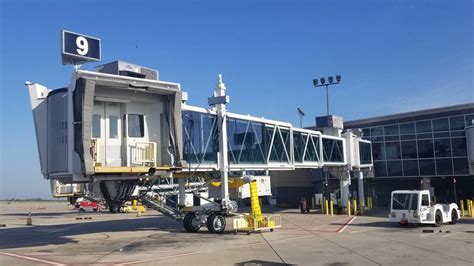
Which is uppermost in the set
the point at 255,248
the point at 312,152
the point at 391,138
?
the point at 391,138

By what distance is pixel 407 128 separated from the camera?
54.2 meters

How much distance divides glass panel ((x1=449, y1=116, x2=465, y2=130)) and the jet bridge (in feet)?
102

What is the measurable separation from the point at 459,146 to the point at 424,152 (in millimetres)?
3679

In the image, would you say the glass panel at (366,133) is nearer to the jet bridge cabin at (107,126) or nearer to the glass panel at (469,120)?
the glass panel at (469,120)

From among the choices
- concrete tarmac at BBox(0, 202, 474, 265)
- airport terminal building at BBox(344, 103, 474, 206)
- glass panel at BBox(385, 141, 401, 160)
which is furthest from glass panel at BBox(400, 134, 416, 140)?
concrete tarmac at BBox(0, 202, 474, 265)

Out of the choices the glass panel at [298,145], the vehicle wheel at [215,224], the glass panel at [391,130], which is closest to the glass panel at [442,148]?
the glass panel at [391,130]

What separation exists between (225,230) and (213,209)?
178 cm

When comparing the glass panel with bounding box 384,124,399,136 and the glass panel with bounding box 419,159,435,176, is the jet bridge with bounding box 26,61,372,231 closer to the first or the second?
the glass panel with bounding box 419,159,435,176

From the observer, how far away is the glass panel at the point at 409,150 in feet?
175

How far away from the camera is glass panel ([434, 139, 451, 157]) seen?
167 feet

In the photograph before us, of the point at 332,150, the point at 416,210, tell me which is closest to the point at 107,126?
the point at 416,210

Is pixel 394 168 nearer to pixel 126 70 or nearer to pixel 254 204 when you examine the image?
pixel 254 204

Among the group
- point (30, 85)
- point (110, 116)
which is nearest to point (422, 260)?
point (110, 116)

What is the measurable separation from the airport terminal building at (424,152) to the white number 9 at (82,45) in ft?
126
